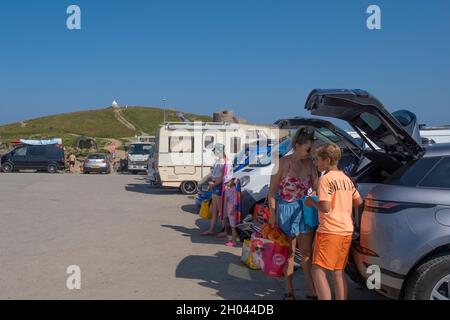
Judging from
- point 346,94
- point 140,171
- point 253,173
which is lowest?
point 140,171

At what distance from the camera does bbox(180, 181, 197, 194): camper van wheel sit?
17344mm

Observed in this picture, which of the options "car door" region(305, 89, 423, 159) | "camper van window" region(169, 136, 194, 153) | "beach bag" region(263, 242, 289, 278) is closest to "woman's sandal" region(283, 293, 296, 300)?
"beach bag" region(263, 242, 289, 278)

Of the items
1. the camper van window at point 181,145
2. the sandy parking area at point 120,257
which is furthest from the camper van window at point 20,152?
the sandy parking area at point 120,257

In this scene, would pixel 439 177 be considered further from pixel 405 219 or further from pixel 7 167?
pixel 7 167

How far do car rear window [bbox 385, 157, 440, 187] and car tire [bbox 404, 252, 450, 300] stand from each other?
0.68 meters

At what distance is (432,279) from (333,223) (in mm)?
940

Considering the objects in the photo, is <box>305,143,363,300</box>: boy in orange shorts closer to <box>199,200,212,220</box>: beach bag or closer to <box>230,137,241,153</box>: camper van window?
<box>199,200,212,220</box>: beach bag

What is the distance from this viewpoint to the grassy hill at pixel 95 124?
80.2 m

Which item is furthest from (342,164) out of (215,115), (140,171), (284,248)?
(140,171)

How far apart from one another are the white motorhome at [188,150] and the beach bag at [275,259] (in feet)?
37.6

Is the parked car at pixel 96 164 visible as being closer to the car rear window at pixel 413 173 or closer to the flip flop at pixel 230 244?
the flip flop at pixel 230 244
